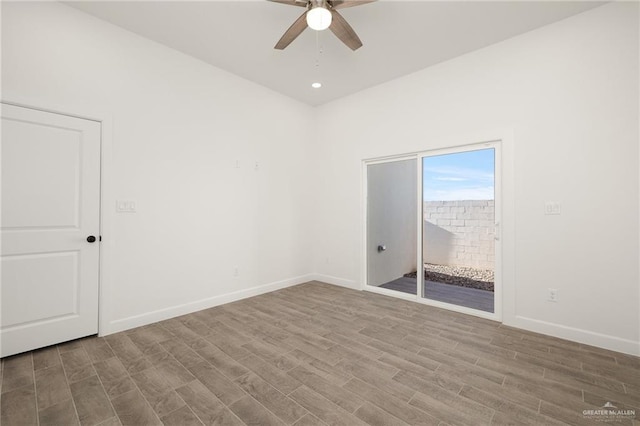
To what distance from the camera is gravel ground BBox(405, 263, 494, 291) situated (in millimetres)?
3591

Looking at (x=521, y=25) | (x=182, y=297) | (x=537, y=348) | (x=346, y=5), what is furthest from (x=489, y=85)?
(x=182, y=297)

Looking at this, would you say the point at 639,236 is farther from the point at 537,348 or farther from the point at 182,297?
the point at 182,297

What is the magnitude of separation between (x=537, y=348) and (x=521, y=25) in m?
3.23

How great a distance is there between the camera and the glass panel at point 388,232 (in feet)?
14.2

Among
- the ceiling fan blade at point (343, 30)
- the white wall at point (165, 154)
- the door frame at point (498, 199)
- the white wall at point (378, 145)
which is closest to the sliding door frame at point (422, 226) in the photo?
the door frame at point (498, 199)

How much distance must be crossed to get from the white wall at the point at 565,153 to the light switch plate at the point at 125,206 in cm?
368

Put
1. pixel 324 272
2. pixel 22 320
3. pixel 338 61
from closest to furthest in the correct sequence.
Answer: pixel 22 320 → pixel 338 61 → pixel 324 272

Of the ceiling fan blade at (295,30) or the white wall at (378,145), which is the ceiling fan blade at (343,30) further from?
Answer: the white wall at (378,145)

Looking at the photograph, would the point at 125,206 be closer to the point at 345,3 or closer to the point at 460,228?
the point at 345,3

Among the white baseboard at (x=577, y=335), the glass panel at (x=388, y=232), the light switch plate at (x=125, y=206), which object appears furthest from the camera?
the glass panel at (x=388, y=232)

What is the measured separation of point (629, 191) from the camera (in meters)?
2.47

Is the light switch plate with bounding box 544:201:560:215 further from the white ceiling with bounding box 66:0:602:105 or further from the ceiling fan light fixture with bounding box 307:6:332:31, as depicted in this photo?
the ceiling fan light fixture with bounding box 307:6:332:31

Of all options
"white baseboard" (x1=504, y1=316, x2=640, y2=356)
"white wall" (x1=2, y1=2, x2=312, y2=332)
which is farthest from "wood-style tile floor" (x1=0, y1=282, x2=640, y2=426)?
"white wall" (x1=2, y1=2, x2=312, y2=332)

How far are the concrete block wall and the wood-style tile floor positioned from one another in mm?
869
